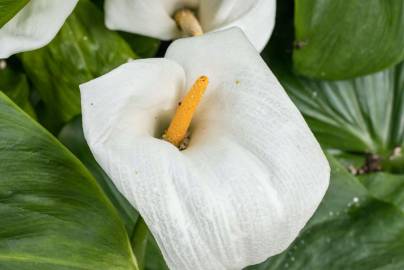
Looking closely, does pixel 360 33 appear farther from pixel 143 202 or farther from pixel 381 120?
pixel 143 202

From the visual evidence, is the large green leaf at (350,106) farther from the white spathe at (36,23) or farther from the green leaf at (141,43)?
the white spathe at (36,23)

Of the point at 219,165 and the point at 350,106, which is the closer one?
the point at 219,165

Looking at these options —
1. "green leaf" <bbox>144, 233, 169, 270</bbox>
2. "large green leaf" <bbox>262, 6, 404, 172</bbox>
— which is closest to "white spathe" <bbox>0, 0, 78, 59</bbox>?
"green leaf" <bbox>144, 233, 169, 270</bbox>

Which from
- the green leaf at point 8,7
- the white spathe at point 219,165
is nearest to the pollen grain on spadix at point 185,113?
the white spathe at point 219,165

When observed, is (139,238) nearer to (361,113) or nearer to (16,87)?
(16,87)

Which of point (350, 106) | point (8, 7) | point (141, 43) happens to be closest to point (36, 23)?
point (8, 7)

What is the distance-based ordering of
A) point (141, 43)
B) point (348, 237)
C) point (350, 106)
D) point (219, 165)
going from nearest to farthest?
Result: point (219, 165), point (348, 237), point (141, 43), point (350, 106)
